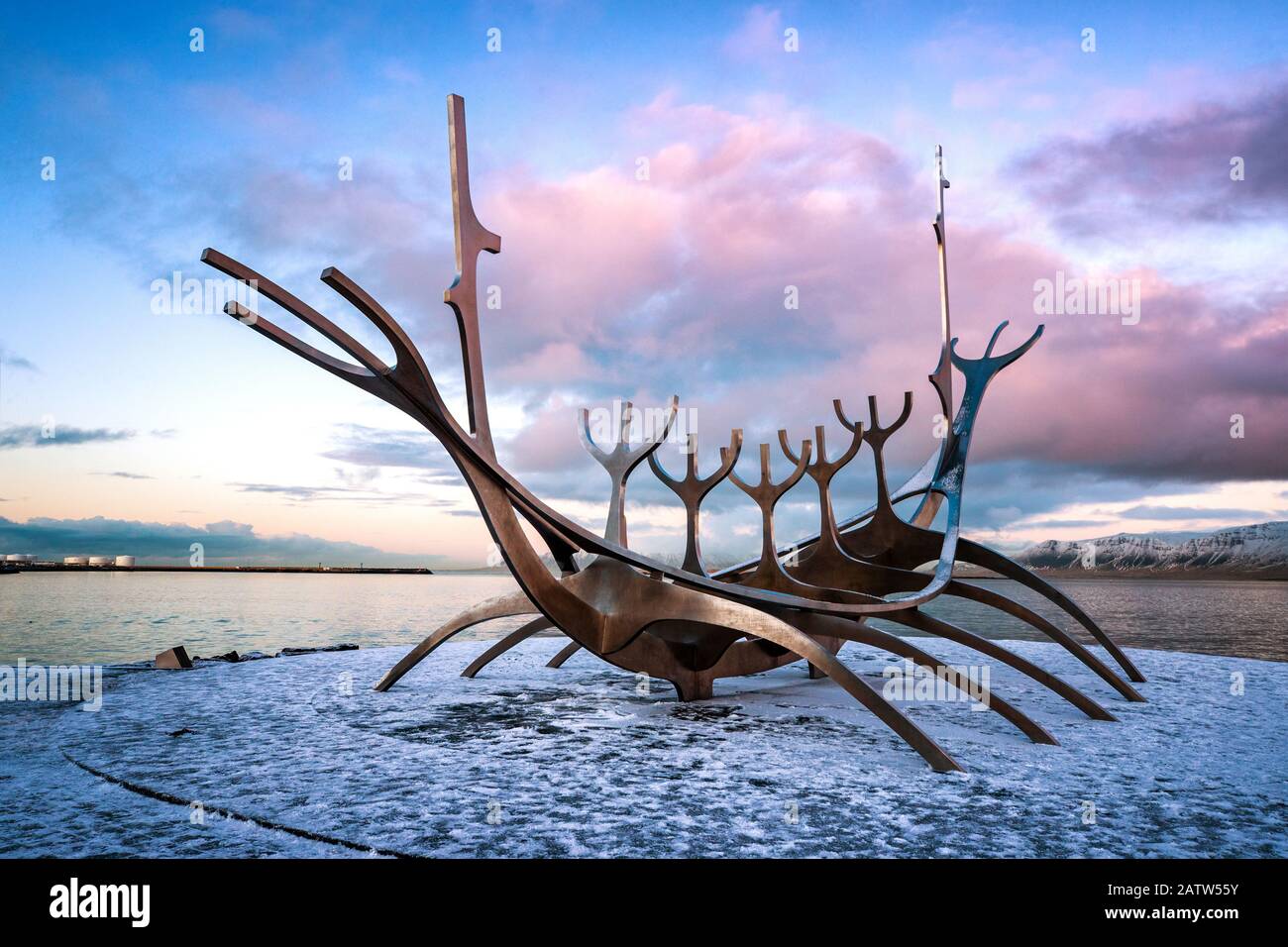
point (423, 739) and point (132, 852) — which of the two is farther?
point (423, 739)

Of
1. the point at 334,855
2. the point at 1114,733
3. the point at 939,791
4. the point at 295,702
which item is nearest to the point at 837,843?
the point at 939,791

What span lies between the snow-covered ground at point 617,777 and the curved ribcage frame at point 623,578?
1.90 feet

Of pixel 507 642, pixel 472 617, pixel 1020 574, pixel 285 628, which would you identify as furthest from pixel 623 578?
pixel 285 628

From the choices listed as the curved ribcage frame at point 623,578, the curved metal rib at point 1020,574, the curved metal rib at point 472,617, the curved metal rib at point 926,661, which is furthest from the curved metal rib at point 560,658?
the curved metal rib at point 1020,574

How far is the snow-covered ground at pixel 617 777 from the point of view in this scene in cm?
466

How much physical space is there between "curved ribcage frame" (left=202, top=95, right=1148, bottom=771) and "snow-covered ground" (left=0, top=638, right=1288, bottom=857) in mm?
578

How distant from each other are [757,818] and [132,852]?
11.2 ft

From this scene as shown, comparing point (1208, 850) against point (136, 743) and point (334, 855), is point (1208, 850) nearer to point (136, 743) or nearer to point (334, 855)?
point (334, 855)

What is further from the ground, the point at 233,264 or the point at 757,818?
the point at 233,264

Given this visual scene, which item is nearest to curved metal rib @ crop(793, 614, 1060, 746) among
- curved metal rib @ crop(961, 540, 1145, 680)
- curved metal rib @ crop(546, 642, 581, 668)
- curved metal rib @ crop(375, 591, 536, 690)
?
curved metal rib @ crop(375, 591, 536, 690)

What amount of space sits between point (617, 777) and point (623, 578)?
2.55m

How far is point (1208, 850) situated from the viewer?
4562mm

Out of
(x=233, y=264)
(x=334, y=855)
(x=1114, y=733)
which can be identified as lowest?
(x=1114, y=733)
